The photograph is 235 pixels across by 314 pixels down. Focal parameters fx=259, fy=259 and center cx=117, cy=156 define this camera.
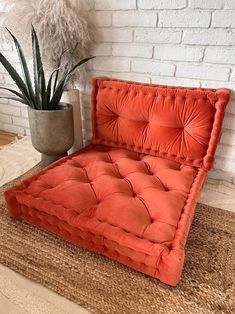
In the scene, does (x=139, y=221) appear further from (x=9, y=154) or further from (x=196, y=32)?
(x=9, y=154)

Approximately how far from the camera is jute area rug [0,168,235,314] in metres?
0.85

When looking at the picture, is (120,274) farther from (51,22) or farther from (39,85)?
(51,22)

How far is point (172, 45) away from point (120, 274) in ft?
3.57

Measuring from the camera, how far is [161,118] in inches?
50.9

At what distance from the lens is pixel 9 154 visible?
180 cm

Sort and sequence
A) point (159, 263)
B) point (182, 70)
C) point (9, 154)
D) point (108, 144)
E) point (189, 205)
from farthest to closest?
point (9, 154)
point (108, 144)
point (182, 70)
point (189, 205)
point (159, 263)

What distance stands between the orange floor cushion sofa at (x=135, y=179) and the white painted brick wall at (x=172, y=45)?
11 cm

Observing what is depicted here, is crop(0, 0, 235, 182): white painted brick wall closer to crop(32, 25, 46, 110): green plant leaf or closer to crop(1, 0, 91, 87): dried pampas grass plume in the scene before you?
crop(1, 0, 91, 87): dried pampas grass plume

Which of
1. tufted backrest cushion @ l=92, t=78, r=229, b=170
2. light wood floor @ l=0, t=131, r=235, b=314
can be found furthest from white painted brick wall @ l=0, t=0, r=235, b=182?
light wood floor @ l=0, t=131, r=235, b=314

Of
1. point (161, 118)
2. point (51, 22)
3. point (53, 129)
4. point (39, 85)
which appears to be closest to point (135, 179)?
point (161, 118)

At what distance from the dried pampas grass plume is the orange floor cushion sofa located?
27 centimetres

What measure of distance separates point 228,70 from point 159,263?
0.94 metres

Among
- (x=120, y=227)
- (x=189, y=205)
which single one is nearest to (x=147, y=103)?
(x=189, y=205)

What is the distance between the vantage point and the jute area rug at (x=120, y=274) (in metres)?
0.85
